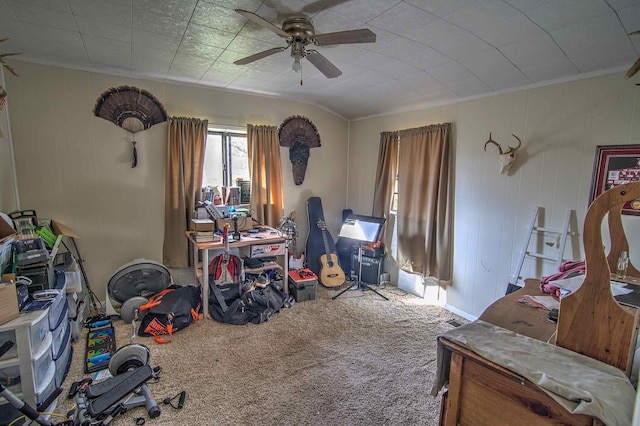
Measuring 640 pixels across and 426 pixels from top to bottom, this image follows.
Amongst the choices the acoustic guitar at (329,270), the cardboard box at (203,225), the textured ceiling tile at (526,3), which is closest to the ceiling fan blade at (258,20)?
the textured ceiling tile at (526,3)

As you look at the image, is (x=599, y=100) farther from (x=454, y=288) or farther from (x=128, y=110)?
(x=128, y=110)

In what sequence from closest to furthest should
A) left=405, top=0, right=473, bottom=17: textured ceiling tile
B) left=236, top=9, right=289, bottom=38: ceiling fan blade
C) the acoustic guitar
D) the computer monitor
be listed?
1. left=236, top=9, right=289, bottom=38: ceiling fan blade
2. left=405, top=0, right=473, bottom=17: textured ceiling tile
3. the computer monitor
4. the acoustic guitar

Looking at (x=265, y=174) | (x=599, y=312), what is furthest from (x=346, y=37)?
(x=265, y=174)

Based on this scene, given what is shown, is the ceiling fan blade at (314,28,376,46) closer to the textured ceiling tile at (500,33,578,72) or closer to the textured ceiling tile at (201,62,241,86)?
the textured ceiling tile at (500,33,578,72)

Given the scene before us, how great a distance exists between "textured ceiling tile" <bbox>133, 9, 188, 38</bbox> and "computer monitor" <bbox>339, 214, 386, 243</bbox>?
Answer: 2808mm

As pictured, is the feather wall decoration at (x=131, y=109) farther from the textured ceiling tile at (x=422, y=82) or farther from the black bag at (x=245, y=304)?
the textured ceiling tile at (x=422, y=82)

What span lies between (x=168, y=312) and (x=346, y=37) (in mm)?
2837

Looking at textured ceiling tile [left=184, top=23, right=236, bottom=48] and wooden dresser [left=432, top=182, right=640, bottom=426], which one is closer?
wooden dresser [left=432, top=182, right=640, bottom=426]

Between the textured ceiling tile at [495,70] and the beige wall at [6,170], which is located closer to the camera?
the textured ceiling tile at [495,70]

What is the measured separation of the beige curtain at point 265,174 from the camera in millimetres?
4055

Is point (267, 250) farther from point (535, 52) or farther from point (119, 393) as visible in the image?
point (535, 52)

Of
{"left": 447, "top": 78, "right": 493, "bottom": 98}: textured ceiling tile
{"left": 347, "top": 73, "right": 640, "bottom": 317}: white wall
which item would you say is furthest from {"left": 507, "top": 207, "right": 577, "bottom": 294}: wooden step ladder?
{"left": 447, "top": 78, "right": 493, "bottom": 98}: textured ceiling tile

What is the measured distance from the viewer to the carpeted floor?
2.01 metres

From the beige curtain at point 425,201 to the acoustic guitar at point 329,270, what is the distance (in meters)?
0.86
